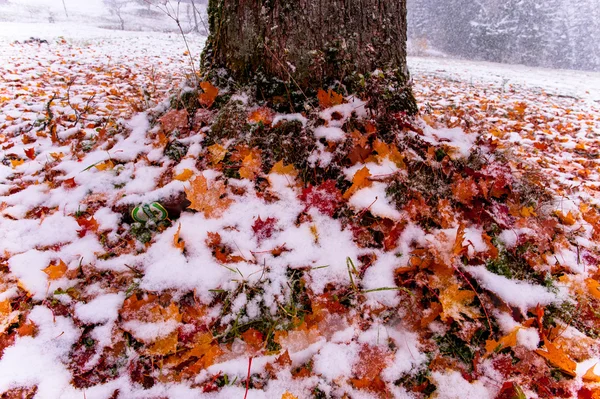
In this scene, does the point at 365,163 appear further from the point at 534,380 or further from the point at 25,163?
the point at 25,163

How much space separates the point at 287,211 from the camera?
1633 millimetres

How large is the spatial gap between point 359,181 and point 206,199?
75 centimetres

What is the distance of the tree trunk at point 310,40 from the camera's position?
1.88 m

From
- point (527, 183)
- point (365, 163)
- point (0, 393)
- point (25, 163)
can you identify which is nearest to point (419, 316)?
point (365, 163)

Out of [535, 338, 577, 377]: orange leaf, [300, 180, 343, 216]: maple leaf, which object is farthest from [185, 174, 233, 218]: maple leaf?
[535, 338, 577, 377]: orange leaf

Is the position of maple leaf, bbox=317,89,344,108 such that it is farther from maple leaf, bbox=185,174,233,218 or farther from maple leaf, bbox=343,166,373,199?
maple leaf, bbox=185,174,233,218

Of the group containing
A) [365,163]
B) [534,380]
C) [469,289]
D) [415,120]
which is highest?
[415,120]

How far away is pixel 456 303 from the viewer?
1266mm

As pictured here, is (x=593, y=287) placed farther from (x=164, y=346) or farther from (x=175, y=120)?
(x=175, y=120)

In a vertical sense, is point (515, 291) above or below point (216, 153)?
below

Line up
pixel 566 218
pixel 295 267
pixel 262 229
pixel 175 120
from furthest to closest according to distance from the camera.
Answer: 1. pixel 175 120
2. pixel 566 218
3. pixel 262 229
4. pixel 295 267

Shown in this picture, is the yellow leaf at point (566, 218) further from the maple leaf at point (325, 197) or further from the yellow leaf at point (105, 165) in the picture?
the yellow leaf at point (105, 165)

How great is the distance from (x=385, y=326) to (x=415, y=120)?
4.41 ft

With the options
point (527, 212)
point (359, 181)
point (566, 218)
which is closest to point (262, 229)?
point (359, 181)
